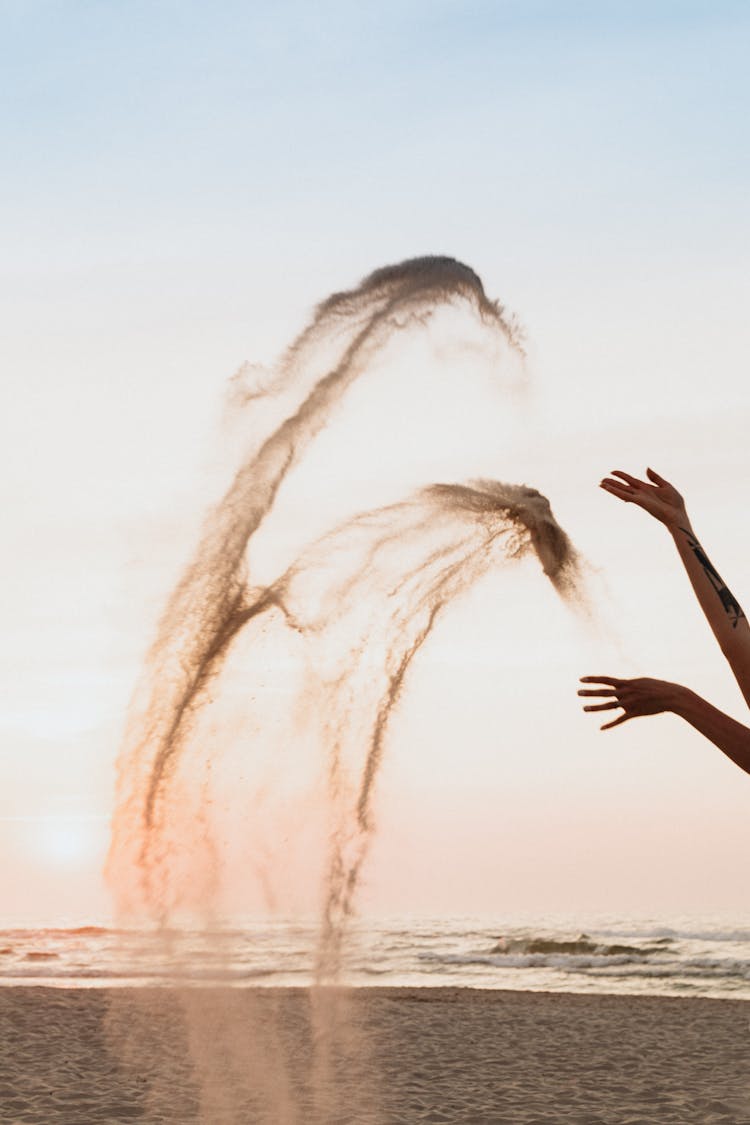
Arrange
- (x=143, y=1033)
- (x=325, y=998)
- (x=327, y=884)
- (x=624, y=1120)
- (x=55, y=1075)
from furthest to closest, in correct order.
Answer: (x=143, y=1033) < (x=55, y=1075) < (x=624, y=1120) < (x=325, y=998) < (x=327, y=884)

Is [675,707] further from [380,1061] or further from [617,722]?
[380,1061]

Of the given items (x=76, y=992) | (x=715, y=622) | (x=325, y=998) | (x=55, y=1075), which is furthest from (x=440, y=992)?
(x=715, y=622)

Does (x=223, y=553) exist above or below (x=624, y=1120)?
above

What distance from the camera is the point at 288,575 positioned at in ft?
37.7

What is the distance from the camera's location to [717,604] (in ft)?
10.9

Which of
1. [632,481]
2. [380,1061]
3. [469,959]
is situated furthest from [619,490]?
[469,959]

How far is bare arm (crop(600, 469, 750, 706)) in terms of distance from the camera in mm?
3166

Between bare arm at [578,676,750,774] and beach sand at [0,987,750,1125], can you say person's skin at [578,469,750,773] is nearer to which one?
bare arm at [578,676,750,774]

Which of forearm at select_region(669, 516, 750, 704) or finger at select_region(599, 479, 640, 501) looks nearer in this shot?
forearm at select_region(669, 516, 750, 704)

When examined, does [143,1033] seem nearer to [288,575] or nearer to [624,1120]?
[624,1120]

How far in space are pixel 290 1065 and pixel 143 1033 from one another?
391 centimetres

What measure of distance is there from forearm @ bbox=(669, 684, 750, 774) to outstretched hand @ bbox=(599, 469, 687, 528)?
0.68m

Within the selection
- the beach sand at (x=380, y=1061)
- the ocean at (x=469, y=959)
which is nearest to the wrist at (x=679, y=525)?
the beach sand at (x=380, y=1061)

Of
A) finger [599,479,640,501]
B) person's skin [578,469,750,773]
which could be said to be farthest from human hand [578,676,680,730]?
finger [599,479,640,501]
